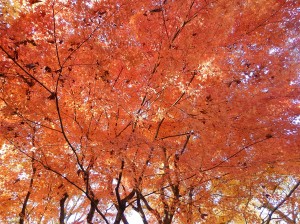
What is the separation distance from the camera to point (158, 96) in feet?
17.4

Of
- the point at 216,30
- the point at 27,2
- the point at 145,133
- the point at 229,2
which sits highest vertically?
the point at 229,2

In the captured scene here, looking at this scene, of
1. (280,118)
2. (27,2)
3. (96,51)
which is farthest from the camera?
(280,118)

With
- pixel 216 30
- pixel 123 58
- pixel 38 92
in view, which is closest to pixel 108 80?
pixel 123 58

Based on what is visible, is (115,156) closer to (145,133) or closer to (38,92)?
(145,133)

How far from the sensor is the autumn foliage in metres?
4.46

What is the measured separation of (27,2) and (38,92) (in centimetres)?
182

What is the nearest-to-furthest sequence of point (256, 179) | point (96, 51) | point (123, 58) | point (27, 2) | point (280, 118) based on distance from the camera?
point (27, 2) < point (96, 51) < point (123, 58) < point (280, 118) < point (256, 179)

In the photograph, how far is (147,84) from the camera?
5262 millimetres

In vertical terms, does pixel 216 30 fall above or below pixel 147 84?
above

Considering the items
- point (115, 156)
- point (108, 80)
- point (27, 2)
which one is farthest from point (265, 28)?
point (27, 2)

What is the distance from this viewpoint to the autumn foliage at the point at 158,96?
4461 millimetres

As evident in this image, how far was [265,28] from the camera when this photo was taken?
6.83 meters

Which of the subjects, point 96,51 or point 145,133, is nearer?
point 96,51

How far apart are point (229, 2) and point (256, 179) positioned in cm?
446
